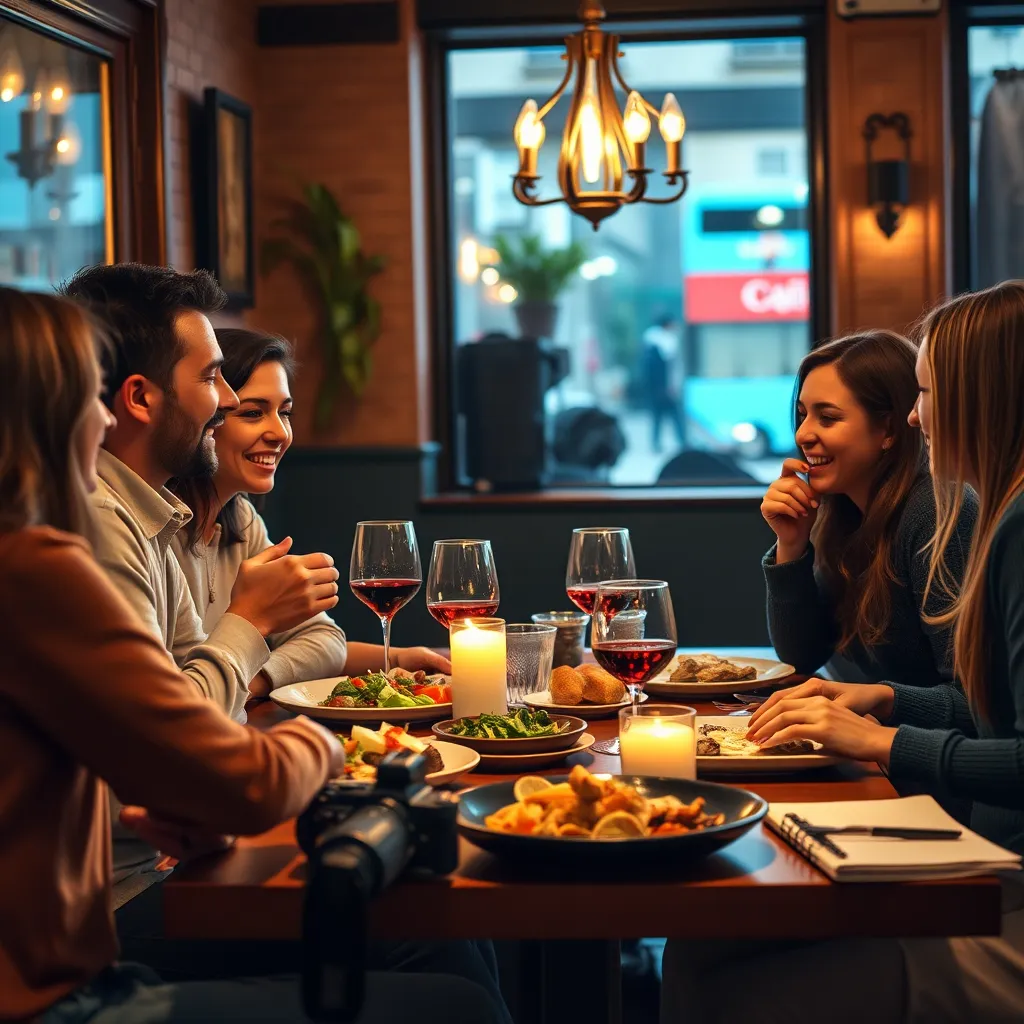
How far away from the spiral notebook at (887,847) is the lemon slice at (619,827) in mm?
168

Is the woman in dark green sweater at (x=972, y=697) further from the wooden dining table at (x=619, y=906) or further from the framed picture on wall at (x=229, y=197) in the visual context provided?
the framed picture on wall at (x=229, y=197)

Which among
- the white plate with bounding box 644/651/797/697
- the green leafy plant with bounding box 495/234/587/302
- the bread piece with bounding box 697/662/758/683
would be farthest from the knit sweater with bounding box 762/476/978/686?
the green leafy plant with bounding box 495/234/587/302

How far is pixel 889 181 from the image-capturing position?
468 centimetres

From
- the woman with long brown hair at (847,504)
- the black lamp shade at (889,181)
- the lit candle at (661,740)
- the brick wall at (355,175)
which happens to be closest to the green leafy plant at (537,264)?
the brick wall at (355,175)

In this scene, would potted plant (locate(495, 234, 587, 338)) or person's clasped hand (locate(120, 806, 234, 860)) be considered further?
potted plant (locate(495, 234, 587, 338))

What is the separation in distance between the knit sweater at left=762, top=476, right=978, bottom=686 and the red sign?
2877 mm

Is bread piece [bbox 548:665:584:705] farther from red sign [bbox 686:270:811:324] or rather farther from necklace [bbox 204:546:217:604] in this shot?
red sign [bbox 686:270:811:324]

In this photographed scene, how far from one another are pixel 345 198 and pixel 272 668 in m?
3.16

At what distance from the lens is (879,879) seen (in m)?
1.19

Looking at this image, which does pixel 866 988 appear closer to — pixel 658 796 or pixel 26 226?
pixel 658 796

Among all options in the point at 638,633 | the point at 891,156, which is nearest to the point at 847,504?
the point at 638,633

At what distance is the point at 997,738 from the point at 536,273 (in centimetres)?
385

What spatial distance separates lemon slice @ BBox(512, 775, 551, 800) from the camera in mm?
1358

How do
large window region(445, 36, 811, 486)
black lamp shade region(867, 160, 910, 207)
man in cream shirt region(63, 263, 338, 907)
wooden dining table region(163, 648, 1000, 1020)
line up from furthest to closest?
1. large window region(445, 36, 811, 486)
2. black lamp shade region(867, 160, 910, 207)
3. man in cream shirt region(63, 263, 338, 907)
4. wooden dining table region(163, 648, 1000, 1020)
